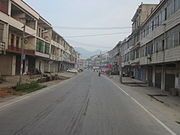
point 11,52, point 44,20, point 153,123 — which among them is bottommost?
point 153,123

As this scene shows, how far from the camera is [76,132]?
988cm

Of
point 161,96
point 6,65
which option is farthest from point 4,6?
point 161,96

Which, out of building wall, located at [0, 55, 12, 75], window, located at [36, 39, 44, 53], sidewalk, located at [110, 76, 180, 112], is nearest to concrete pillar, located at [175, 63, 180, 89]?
sidewalk, located at [110, 76, 180, 112]

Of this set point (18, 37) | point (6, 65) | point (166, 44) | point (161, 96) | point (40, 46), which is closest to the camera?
point (161, 96)

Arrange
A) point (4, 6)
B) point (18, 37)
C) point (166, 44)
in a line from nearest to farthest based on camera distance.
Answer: point (166, 44) < point (4, 6) < point (18, 37)

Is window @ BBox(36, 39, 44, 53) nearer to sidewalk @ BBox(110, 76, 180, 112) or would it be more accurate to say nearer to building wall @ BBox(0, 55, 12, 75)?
building wall @ BBox(0, 55, 12, 75)

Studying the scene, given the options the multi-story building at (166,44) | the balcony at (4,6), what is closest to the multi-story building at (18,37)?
the balcony at (4,6)

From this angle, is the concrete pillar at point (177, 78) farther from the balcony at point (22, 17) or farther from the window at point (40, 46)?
the window at point (40, 46)

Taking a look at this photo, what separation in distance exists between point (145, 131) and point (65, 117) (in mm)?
3692

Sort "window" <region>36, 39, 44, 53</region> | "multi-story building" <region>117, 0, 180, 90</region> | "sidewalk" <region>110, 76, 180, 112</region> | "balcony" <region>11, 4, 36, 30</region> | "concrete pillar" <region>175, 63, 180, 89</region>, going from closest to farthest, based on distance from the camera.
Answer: "sidewalk" <region>110, 76, 180, 112</region>
"multi-story building" <region>117, 0, 180, 90</region>
"concrete pillar" <region>175, 63, 180, 89</region>
"balcony" <region>11, 4, 36, 30</region>
"window" <region>36, 39, 44, 53</region>

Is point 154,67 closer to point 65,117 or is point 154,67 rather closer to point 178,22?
point 178,22

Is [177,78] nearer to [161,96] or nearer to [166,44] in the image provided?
[161,96]

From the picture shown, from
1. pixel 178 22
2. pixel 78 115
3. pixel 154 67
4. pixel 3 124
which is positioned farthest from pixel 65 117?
pixel 154 67

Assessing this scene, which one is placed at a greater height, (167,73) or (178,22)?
(178,22)
